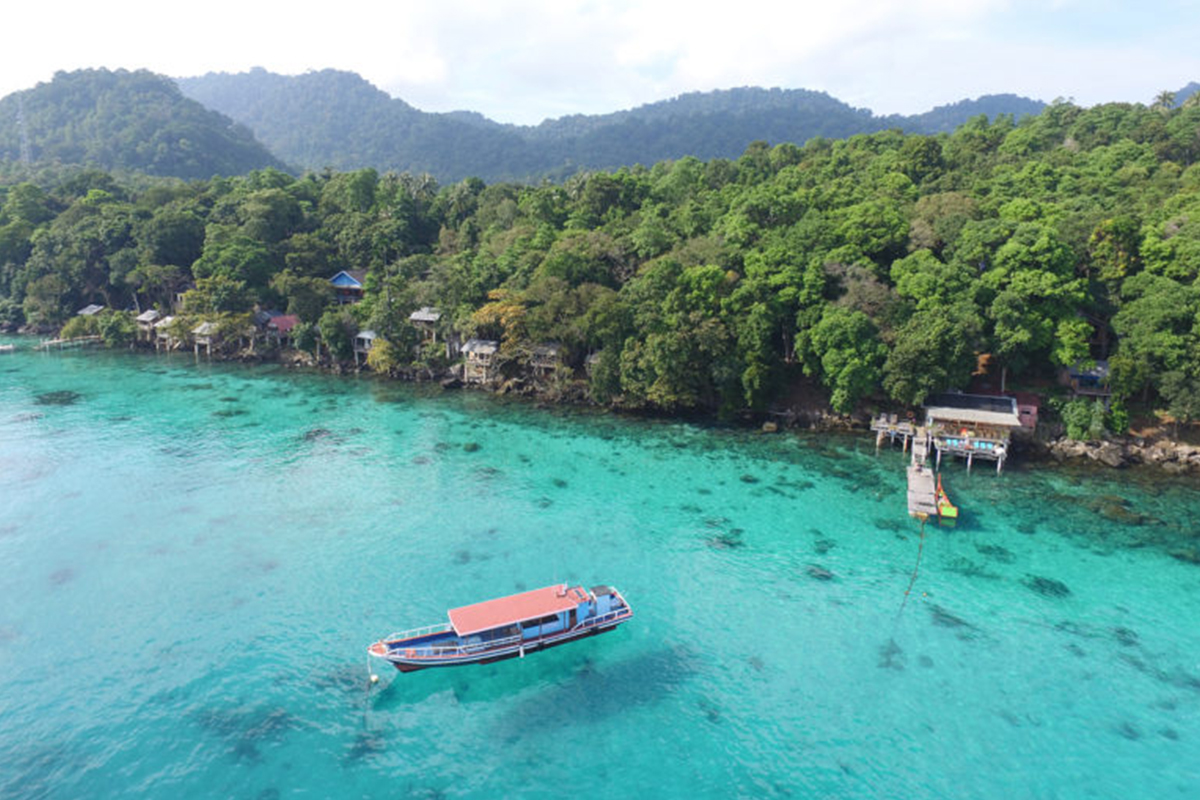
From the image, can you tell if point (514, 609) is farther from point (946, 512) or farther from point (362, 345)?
Result: point (362, 345)

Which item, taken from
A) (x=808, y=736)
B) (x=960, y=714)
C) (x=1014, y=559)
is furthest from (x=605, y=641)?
(x=1014, y=559)

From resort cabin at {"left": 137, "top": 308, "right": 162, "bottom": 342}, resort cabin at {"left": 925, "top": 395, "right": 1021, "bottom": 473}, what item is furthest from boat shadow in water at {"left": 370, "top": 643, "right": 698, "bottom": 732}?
resort cabin at {"left": 137, "top": 308, "right": 162, "bottom": 342}

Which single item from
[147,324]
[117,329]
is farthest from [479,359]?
[117,329]

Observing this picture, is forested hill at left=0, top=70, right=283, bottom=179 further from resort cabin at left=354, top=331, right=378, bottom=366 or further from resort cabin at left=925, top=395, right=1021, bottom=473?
resort cabin at left=925, top=395, right=1021, bottom=473

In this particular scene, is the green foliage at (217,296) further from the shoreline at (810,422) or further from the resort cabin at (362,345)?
the resort cabin at (362,345)

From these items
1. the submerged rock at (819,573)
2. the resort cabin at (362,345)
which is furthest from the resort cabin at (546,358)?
the submerged rock at (819,573)
